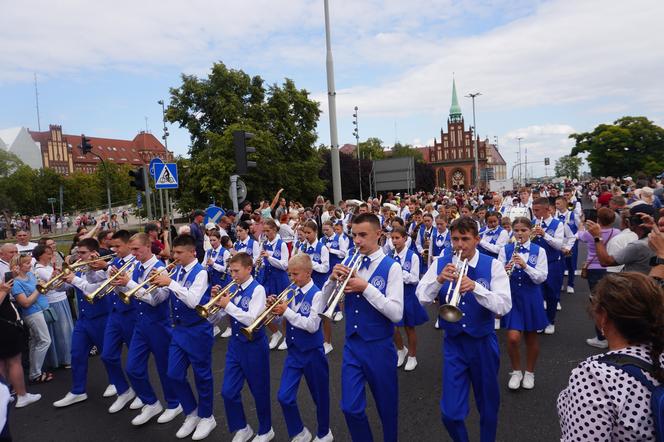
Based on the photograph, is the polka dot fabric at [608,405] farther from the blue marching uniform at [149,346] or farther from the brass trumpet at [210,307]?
the blue marching uniform at [149,346]

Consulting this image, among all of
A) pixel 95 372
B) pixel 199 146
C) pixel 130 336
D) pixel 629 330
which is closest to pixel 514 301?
pixel 629 330

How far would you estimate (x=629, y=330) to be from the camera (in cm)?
192

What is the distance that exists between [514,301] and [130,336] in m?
4.64

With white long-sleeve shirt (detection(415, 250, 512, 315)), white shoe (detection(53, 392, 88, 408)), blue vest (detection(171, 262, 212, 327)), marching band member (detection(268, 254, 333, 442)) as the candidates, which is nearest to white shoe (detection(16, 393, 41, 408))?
white shoe (detection(53, 392, 88, 408))

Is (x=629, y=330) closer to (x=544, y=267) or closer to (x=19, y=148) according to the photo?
(x=544, y=267)

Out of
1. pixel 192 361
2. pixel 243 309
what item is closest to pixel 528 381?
pixel 243 309

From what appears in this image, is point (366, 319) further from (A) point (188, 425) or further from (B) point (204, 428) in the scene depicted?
(A) point (188, 425)

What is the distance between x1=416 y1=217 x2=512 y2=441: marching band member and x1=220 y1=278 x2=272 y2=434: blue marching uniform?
68.1 inches

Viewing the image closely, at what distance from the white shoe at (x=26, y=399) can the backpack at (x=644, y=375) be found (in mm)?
6778

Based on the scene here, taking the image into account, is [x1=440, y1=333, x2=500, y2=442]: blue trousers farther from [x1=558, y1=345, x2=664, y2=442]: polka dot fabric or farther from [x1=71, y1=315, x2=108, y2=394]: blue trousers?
[x1=71, y1=315, x2=108, y2=394]: blue trousers

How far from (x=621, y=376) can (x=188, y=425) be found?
436 cm

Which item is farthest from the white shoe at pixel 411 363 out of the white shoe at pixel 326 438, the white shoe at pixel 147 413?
the white shoe at pixel 147 413

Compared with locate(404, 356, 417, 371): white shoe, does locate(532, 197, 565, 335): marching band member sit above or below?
above

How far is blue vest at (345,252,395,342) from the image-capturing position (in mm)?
3850
